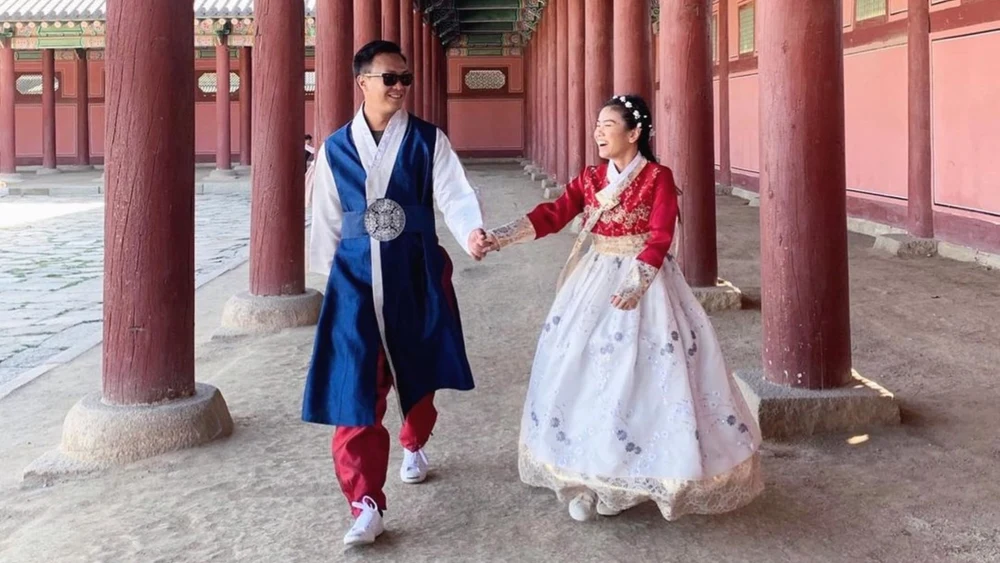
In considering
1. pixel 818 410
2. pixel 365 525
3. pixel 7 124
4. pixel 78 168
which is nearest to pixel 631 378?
pixel 365 525

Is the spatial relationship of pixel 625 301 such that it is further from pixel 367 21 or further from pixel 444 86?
pixel 444 86

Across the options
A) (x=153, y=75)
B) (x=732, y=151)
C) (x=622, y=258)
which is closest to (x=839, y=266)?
(x=622, y=258)

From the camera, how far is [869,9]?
34.8 ft

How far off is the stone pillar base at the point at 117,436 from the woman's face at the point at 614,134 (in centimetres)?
220

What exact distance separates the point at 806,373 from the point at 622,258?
142 centimetres

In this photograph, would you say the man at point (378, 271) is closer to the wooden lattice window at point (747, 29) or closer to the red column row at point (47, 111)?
the wooden lattice window at point (747, 29)

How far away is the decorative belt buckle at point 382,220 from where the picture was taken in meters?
3.21

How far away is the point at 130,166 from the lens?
416 centimetres

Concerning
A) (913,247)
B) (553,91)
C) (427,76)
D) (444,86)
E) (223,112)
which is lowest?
(913,247)

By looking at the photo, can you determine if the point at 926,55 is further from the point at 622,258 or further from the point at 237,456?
the point at 237,456

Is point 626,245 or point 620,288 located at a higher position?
point 626,245

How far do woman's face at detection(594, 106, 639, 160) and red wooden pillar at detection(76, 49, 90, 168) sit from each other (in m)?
29.0

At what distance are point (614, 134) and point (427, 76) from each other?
69.3ft

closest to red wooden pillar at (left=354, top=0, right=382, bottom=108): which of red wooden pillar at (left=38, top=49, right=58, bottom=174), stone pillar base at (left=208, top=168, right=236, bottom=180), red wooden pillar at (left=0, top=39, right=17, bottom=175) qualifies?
stone pillar base at (left=208, top=168, right=236, bottom=180)
